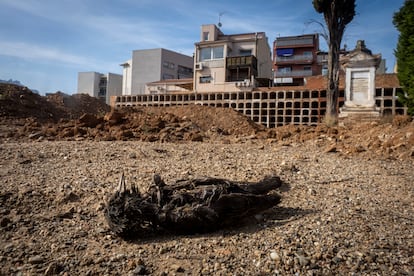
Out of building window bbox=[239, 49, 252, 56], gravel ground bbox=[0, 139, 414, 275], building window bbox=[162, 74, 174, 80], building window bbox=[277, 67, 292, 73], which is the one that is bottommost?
gravel ground bbox=[0, 139, 414, 275]

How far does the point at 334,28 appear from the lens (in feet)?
43.1

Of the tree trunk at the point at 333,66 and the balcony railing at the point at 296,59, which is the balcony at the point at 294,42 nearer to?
the balcony railing at the point at 296,59

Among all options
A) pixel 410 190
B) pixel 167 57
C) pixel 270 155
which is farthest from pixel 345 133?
pixel 167 57

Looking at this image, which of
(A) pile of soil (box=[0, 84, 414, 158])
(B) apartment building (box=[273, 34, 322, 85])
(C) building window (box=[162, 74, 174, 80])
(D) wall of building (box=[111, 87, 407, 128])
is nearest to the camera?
(A) pile of soil (box=[0, 84, 414, 158])

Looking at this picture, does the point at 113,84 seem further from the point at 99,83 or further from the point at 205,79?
the point at 205,79

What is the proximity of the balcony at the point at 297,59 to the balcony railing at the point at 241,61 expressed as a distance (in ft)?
25.0

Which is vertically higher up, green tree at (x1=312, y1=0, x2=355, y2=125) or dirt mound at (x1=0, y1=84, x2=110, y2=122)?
green tree at (x1=312, y1=0, x2=355, y2=125)

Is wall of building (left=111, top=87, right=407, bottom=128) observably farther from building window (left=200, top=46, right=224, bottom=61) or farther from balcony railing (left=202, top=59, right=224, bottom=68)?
building window (left=200, top=46, right=224, bottom=61)

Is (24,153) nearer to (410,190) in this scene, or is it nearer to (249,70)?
(410,190)

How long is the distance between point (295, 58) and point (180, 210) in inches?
1334

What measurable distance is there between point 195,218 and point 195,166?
8.25 ft

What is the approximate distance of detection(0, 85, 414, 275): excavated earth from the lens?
2305 millimetres

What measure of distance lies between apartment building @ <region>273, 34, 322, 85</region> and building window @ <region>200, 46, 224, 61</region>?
7.24 meters

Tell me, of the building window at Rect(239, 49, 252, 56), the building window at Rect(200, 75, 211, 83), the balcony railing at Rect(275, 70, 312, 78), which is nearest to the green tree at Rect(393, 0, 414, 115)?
the building window at Rect(200, 75, 211, 83)
